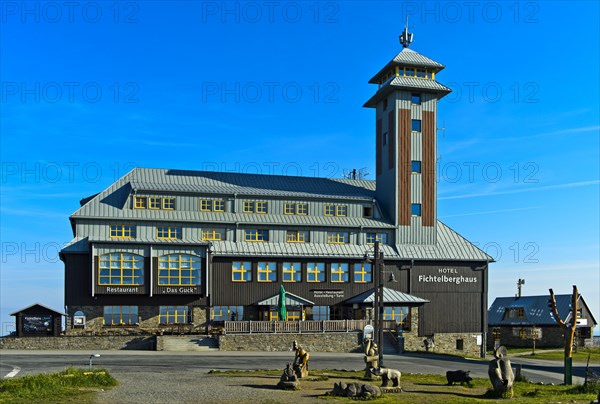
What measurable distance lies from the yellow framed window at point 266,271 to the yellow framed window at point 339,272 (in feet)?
15.6

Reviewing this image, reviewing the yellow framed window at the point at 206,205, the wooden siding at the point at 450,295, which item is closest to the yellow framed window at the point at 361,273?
the wooden siding at the point at 450,295

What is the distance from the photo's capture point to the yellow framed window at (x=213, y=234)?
5288 centimetres

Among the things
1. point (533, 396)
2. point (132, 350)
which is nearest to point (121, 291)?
point (132, 350)

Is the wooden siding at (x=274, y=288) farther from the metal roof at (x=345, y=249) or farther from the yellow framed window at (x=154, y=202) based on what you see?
the yellow framed window at (x=154, y=202)

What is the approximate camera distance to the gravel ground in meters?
21.9

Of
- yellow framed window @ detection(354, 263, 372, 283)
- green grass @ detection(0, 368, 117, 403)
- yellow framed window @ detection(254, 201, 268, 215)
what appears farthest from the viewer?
yellow framed window @ detection(254, 201, 268, 215)

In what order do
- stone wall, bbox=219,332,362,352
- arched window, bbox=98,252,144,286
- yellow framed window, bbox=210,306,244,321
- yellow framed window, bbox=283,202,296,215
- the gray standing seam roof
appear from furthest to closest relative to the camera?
yellow framed window, bbox=283,202,296,215, the gray standing seam roof, yellow framed window, bbox=210,306,244,321, arched window, bbox=98,252,144,286, stone wall, bbox=219,332,362,352

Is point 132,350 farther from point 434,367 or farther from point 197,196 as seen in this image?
point 434,367

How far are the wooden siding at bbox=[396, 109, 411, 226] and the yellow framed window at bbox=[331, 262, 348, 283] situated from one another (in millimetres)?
6926

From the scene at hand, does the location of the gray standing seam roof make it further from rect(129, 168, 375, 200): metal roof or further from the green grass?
the green grass

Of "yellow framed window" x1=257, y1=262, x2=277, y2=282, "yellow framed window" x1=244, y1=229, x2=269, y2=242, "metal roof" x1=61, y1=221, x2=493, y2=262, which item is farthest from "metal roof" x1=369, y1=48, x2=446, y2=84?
"yellow framed window" x1=257, y1=262, x2=277, y2=282

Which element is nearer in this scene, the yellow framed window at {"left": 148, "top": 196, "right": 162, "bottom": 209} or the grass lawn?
the grass lawn

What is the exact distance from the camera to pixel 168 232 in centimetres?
5178

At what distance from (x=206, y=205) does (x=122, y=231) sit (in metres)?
6.95
